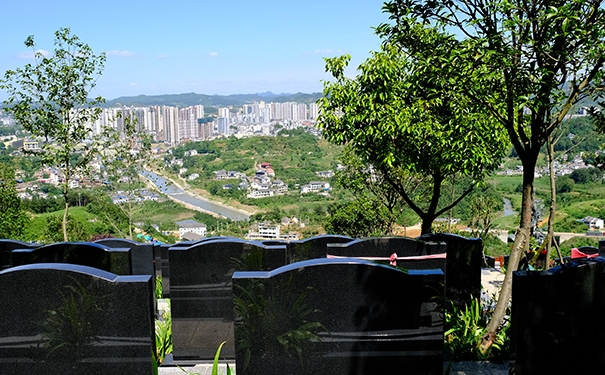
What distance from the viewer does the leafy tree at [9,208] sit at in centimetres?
1046

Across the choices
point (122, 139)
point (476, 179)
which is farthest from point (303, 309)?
point (122, 139)

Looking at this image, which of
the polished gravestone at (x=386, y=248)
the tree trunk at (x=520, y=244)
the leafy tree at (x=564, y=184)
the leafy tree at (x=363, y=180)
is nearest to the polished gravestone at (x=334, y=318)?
the tree trunk at (x=520, y=244)

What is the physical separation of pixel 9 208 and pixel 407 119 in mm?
9155

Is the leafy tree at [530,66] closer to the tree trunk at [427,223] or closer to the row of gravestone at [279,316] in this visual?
the row of gravestone at [279,316]

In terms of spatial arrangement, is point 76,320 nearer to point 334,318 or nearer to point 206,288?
point 206,288

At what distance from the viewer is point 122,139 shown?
12234 mm

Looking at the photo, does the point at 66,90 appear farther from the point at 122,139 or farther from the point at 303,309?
the point at 303,309

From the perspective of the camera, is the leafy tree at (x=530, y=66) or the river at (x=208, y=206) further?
the river at (x=208, y=206)

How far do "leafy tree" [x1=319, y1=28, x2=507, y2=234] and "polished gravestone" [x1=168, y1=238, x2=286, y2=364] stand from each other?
2.24 meters

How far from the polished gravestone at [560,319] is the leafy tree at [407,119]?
234cm

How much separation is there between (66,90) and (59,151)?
118cm

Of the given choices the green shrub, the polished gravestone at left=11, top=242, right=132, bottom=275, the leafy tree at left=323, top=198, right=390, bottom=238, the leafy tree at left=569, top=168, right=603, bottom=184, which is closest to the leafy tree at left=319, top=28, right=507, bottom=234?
the green shrub

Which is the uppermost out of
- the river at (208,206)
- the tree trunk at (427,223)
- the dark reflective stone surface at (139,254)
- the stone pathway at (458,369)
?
the tree trunk at (427,223)

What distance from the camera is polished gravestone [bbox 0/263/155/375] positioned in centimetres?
320
